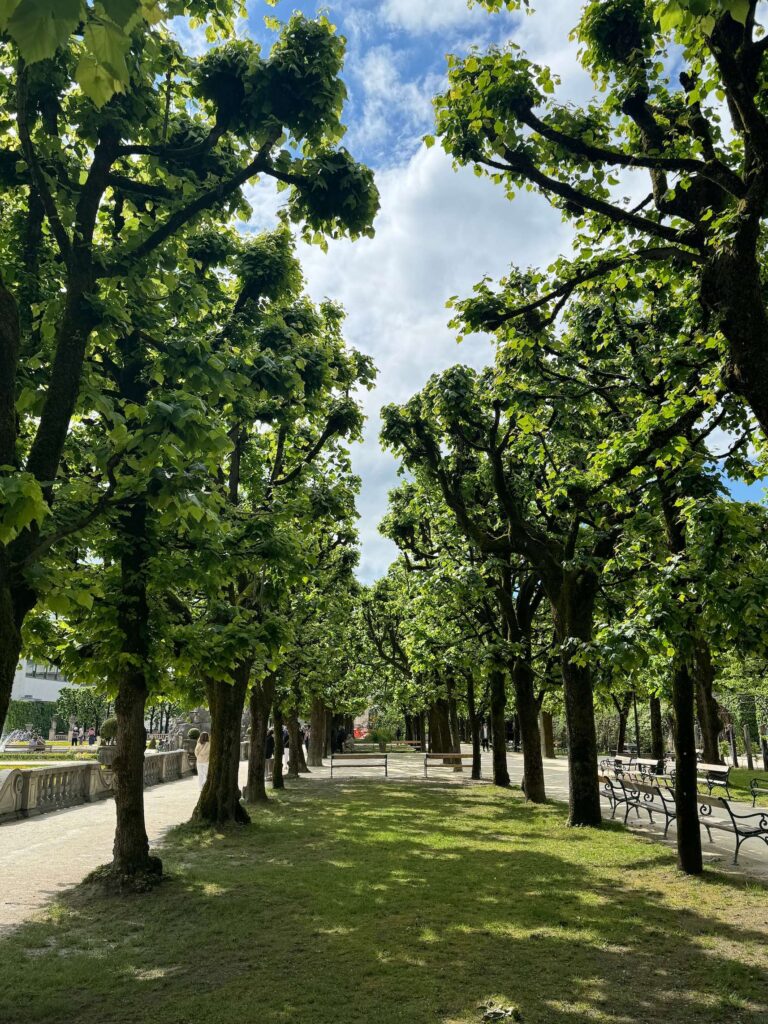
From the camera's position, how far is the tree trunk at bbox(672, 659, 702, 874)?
389 inches

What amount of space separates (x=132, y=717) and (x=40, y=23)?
365 inches

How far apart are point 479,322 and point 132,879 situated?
860cm

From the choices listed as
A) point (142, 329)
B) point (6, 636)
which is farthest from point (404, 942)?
point (142, 329)

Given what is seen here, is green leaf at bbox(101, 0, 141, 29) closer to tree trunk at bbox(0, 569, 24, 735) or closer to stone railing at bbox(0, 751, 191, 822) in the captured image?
tree trunk at bbox(0, 569, 24, 735)

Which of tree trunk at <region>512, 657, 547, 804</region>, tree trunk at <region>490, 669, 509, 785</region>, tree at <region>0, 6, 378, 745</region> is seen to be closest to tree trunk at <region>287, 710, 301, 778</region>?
tree trunk at <region>490, 669, 509, 785</region>

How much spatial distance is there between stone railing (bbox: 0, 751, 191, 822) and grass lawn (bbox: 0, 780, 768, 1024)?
6.67 meters

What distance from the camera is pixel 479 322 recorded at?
8.91 m

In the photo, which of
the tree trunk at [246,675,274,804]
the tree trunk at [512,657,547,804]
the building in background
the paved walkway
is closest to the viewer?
the paved walkway

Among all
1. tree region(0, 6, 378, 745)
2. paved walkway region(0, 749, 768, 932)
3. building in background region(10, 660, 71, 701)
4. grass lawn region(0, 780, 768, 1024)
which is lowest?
paved walkway region(0, 749, 768, 932)

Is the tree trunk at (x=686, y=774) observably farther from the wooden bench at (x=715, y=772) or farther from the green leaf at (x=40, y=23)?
the green leaf at (x=40, y=23)

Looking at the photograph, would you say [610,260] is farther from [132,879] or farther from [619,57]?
[132,879]

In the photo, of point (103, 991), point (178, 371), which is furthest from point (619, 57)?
point (103, 991)

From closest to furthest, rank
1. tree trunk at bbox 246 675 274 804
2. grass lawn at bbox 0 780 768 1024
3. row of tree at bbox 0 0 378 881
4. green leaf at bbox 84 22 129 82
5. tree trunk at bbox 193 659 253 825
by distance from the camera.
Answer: green leaf at bbox 84 22 129 82, row of tree at bbox 0 0 378 881, grass lawn at bbox 0 780 768 1024, tree trunk at bbox 193 659 253 825, tree trunk at bbox 246 675 274 804

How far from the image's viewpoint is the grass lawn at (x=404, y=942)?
5.65 meters
